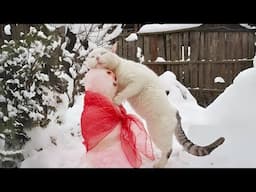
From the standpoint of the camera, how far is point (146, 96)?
2.36 meters

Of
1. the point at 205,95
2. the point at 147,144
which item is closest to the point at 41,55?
the point at 147,144

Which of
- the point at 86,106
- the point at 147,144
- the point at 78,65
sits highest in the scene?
the point at 78,65

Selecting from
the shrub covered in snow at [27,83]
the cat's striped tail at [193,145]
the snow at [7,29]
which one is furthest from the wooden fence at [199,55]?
the snow at [7,29]

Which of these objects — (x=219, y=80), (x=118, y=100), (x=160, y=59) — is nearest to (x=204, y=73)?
(x=219, y=80)

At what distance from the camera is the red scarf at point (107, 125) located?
238cm

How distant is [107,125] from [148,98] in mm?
264

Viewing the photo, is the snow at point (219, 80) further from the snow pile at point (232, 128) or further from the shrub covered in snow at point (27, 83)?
the shrub covered in snow at point (27, 83)

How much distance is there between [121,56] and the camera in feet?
7.88

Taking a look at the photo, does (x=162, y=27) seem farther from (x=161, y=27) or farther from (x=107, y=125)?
(x=107, y=125)

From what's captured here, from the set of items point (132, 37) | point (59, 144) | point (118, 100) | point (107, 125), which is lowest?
point (59, 144)

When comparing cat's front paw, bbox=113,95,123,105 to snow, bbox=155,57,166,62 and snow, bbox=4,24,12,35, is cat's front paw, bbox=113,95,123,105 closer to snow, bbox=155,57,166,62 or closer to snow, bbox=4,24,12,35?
snow, bbox=155,57,166,62
